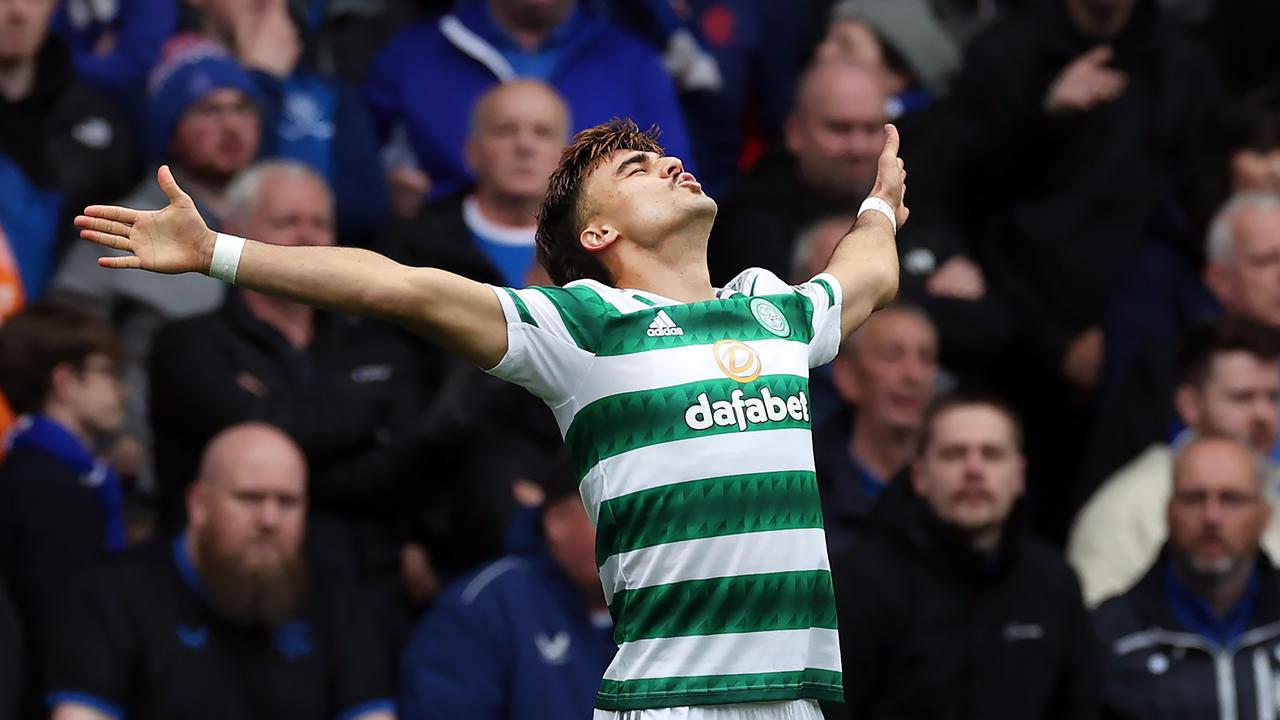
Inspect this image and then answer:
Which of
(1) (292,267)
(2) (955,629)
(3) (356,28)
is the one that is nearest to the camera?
(1) (292,267)

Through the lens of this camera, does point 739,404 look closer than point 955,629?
Yes

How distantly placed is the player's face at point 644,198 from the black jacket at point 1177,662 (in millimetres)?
3397

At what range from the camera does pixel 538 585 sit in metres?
7.82

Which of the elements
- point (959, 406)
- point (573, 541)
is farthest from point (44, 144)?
point (959, 406)

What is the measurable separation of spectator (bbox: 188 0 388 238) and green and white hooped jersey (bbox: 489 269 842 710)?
4329 millimetres

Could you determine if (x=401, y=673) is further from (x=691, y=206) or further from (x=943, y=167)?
(x=943, y=167)

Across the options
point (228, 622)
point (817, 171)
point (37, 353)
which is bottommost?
point (228, 622)

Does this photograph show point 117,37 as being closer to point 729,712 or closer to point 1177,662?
point 1177,662

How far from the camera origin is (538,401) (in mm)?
8508

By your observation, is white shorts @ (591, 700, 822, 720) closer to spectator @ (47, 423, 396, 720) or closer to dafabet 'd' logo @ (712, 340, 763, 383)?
dafabet 'd' logo @ (712, 340, 763, 383)

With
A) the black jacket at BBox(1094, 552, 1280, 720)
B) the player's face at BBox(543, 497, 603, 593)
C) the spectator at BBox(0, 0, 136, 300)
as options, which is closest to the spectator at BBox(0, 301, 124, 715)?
the spectator at BBox(0, 0, 136, 300)

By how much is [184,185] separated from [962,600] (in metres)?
3.44

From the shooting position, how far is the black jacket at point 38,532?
303 inches

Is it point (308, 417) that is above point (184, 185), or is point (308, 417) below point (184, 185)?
below
